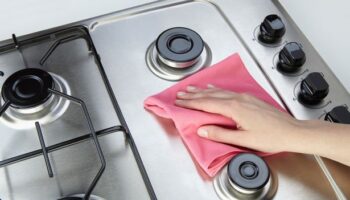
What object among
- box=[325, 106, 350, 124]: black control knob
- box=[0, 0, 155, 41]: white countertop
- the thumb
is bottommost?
box=[325, 106, 350, 124]: black control knob

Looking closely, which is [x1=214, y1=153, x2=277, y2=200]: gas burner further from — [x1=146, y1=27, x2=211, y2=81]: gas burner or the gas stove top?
[x1=146, y1=27, x2=211, y2=81]: gas burner

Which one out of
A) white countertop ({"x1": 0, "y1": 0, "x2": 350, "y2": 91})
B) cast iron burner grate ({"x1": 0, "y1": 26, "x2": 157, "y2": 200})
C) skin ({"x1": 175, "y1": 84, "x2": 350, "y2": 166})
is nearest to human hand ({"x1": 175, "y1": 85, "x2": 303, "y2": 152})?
skin ({"x1": 175, "y1": 84, "x2": 350, "y2": 166})

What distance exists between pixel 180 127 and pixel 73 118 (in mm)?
169

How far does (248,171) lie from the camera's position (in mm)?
641

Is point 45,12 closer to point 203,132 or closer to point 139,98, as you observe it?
point 139,98

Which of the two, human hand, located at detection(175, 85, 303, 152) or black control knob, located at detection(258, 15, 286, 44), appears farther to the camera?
black control knob, located at detection(258, 15, 286, 44)

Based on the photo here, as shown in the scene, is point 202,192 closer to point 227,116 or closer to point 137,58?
point 227,116

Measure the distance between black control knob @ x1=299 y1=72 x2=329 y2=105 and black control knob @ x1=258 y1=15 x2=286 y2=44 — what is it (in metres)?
0.10

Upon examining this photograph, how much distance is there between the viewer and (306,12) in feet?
3.00

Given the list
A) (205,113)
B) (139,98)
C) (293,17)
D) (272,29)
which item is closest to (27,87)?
(139,98)

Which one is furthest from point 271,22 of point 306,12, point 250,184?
point 250,184

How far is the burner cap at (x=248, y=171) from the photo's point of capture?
2.06ft

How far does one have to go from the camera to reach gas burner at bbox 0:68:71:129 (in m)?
0.69

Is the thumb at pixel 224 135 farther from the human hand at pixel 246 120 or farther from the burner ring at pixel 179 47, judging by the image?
the burner ring at pixel 179 47
